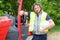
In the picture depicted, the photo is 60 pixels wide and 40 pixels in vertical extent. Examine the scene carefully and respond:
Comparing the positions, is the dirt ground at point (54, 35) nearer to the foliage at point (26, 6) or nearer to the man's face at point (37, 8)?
the foliage at point (26, 6)

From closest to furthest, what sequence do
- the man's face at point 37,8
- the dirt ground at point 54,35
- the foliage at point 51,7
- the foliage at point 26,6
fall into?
the man's face at point 37,8 → the foliage at point 26,6 → the dirt ground at point 54,35 → the foliage at point 51,7

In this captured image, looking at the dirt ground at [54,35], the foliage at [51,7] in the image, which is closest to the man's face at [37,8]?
the foliage at [51,7]

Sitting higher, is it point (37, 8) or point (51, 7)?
point (37, 8)

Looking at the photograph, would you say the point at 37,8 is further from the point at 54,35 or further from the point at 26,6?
the point at 54,35

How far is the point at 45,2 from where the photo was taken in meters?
10.9

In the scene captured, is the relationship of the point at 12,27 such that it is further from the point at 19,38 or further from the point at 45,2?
the point at 45,2

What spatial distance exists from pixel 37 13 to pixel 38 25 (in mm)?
215

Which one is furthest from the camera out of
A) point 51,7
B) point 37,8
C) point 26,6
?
point 51,7

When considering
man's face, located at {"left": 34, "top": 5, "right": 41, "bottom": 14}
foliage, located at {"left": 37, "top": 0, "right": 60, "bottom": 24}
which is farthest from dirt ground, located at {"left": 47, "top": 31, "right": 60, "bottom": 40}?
man's face, located at {"left": 34, "top": 5, "right": 41, "bottom": 14}

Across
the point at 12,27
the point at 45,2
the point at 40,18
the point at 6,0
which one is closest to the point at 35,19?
the point at 40,18

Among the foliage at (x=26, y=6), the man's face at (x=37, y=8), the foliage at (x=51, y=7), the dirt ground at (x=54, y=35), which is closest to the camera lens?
the man's face at (x=37, y=8)

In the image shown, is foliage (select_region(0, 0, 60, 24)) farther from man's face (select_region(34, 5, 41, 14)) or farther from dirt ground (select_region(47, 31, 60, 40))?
man's face (select_region(34, 5, 41, 14))

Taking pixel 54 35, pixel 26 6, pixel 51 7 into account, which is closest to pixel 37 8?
pixel 26 6

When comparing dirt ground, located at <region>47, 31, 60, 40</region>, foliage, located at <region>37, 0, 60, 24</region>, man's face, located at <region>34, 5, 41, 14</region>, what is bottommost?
dirt ground, located at <region>47, 31, 60, 40</region>
